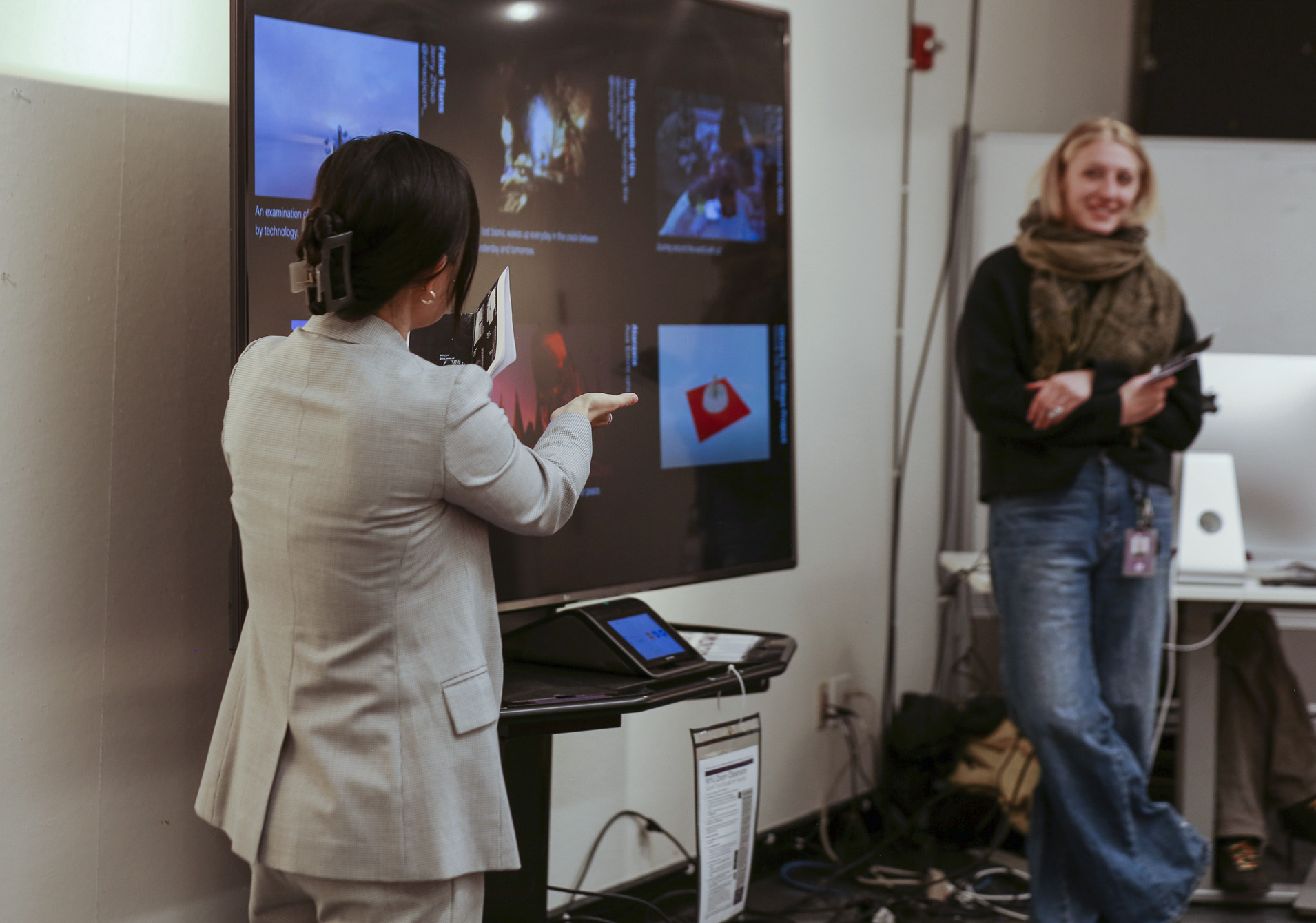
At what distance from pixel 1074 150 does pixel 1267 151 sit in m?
1.32

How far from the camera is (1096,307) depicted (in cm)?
227

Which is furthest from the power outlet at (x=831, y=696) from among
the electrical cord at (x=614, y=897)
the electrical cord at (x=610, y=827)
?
the electrical cord at (x=614, y=897)

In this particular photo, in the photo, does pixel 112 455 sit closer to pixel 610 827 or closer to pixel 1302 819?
pixel 610 827

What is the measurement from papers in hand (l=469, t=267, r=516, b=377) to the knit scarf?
1315mm

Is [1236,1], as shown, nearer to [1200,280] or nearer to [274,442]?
[1200,280]

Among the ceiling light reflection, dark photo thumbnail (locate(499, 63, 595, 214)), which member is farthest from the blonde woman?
the ceiling light reflection

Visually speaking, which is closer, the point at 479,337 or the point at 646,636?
the point at 479,337

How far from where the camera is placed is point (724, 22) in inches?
76.3

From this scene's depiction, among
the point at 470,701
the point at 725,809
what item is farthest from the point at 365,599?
the point at 725,809

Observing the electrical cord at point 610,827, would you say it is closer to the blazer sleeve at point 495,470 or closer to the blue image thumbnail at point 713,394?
the blue image thumbnail at point 713,394

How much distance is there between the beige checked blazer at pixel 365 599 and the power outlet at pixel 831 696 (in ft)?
6.34

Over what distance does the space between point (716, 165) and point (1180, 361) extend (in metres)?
1.00

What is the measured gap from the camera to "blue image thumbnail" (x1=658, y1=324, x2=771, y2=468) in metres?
1.86

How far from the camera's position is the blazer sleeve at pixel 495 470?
3.72ft
